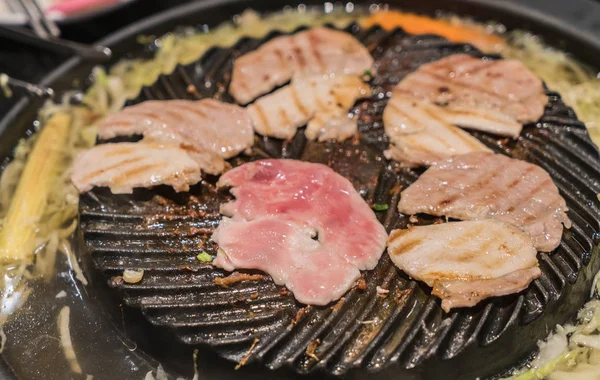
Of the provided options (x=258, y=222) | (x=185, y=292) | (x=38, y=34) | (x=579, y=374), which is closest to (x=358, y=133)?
(x=258, y=222)

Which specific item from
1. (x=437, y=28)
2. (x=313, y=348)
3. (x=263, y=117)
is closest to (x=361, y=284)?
(x=313, y=348)

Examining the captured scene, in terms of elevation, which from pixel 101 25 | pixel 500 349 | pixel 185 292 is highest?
pixel 101 25

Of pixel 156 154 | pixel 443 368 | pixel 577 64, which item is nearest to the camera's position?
pixel 443 368

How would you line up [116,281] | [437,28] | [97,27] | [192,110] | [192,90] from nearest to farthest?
[116,281] → [192,110] → [192,90] → [437,28] → [97,27]

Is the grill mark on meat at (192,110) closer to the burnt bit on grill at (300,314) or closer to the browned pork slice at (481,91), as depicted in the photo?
the browned pork slice at (481,91)

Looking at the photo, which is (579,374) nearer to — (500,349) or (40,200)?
(500,349)

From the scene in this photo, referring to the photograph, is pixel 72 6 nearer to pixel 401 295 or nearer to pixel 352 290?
pixel 352 290
